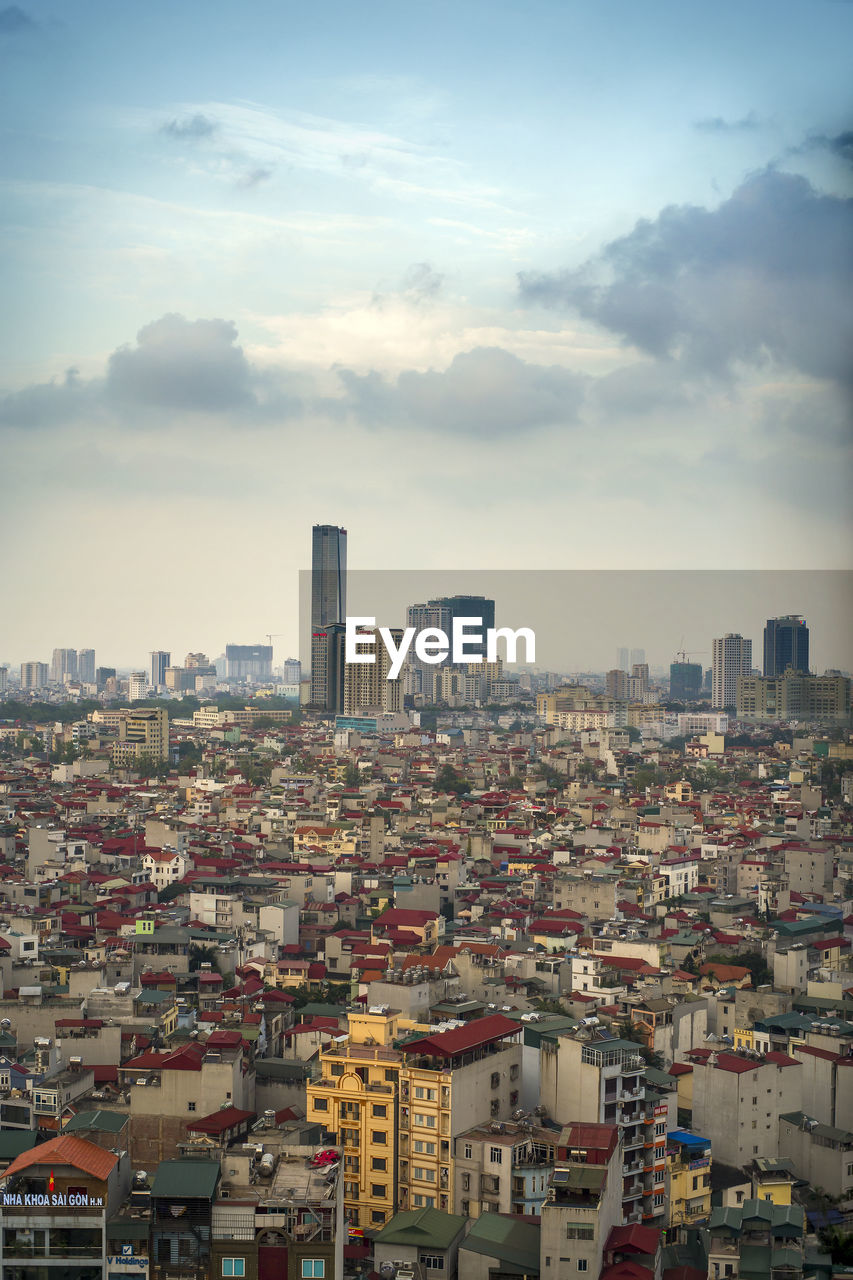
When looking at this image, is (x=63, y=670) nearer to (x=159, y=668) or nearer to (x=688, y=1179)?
(x=159, y=668)

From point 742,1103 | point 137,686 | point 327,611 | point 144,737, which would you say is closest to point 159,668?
point 137,686

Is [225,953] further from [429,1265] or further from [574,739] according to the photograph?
[574,739]

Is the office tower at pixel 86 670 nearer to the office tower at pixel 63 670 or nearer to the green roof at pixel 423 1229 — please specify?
the office tower at pixel 63 670

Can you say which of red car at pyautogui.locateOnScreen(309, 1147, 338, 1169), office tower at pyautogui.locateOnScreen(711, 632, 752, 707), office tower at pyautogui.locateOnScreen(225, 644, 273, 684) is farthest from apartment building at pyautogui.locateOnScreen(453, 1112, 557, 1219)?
office tower at pyautogui.locateOnScreen(225, 644, 273, 684)

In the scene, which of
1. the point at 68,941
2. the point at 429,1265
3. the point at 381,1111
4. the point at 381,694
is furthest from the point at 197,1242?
the point at 381,694

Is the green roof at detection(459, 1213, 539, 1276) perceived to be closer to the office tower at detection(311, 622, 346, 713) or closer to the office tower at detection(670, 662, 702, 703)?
the office tower at detection(670, 662, 702, 703)
